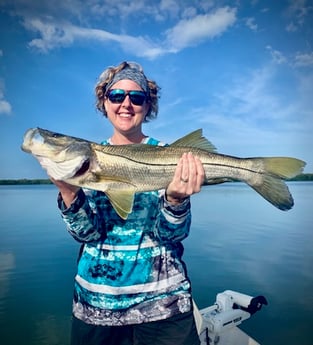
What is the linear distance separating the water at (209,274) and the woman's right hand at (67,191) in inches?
234

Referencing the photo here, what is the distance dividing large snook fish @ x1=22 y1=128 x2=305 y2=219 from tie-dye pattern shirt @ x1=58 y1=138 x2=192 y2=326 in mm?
257

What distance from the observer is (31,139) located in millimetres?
3055

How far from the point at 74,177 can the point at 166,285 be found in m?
1.43

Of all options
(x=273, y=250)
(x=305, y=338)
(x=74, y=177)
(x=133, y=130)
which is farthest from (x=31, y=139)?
(x=273, y=250)

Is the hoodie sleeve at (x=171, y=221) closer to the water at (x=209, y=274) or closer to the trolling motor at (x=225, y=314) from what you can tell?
the trolling motor at (x=225, y=314)

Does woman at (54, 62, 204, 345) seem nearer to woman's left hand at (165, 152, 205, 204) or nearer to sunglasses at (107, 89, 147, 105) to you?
woman's left hand at (165, 152, 205, 204)

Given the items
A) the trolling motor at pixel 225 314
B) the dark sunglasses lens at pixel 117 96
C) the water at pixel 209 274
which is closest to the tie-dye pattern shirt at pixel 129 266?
the dark sunglasses lens at pixel 117 96

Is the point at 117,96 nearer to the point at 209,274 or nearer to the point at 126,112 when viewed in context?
the point at 126,112

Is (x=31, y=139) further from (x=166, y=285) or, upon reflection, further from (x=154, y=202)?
(x=166, y=285)

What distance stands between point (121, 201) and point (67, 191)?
53cm

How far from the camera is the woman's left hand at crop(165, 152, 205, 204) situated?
10.2 feet

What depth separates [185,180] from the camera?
3.11 metres

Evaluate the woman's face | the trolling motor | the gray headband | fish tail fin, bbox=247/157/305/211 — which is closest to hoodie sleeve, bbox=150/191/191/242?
fish tail fin, bbox=247/157/305/211

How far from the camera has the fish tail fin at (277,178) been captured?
128 inches
